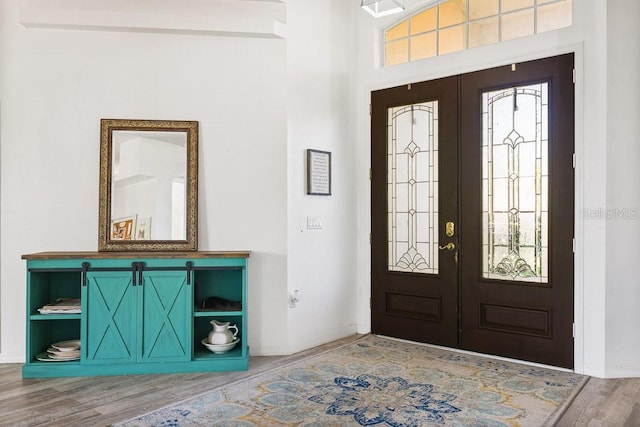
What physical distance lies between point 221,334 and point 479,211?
2.31 metres

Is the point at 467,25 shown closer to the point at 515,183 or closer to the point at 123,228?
the point at 515,183

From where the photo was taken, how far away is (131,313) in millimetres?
3680

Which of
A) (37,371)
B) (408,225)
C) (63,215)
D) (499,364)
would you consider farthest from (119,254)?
(499,364)

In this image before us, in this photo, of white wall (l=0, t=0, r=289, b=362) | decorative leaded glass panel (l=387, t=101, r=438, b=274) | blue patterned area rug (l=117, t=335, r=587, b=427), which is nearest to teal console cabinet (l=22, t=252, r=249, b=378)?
white wall (l=0, t=0, r=289, b=362)

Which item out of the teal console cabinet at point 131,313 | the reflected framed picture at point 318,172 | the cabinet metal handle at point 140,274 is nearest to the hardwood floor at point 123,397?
the teal console cabinet at point 131,313

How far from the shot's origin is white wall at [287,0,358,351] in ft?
14.3

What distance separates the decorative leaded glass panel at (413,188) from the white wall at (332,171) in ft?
1.40

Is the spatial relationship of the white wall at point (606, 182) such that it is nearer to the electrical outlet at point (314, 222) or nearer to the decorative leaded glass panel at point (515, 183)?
the decorative leaded glass panel at point (515, 183)

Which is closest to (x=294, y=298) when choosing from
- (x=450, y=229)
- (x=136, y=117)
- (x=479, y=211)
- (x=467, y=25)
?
(x=450, y=229)

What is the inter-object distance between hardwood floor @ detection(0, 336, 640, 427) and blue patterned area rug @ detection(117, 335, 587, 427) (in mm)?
121

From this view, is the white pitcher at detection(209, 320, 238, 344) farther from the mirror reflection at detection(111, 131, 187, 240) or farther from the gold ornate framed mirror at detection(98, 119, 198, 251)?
the mirror reflection at detection(111, 131, 187, 240)

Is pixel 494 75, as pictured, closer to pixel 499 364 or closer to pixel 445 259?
pixel 445 259

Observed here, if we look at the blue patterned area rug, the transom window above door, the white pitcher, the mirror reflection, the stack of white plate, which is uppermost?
the transom window above door

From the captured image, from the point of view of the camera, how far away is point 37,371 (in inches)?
141
